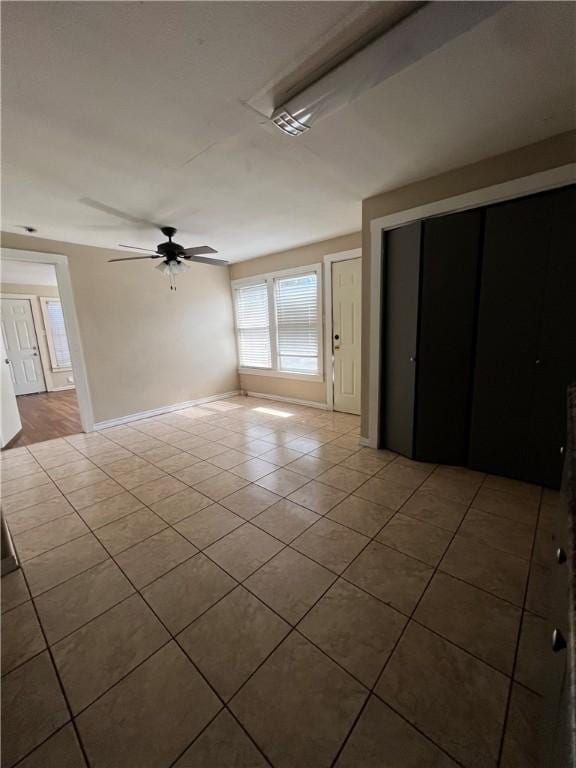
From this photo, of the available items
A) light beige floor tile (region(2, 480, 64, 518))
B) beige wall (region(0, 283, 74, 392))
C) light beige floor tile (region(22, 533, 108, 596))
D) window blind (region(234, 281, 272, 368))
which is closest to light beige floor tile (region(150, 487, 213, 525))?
light beige floor tile (region(22, 533, 108, 596))

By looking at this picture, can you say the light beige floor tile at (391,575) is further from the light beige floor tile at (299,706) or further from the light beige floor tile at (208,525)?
the light beige floor tile at (208,525)

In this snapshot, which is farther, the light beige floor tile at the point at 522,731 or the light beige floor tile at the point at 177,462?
the light beige floor tile at the point at 177,462

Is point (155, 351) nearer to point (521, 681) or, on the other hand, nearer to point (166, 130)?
point (166, 130)

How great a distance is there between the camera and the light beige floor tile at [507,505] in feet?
6.72

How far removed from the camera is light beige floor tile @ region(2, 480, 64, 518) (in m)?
2.40

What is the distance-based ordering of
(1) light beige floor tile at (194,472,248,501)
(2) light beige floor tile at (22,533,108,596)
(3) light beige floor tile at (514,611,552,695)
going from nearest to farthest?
(3) light beige floor tile at (514,611,552,695), (2) light beige floor tile at (22,533,108,596), (1) light beige floor tile at (194,472,248,501)

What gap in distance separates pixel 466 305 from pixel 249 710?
110 inches

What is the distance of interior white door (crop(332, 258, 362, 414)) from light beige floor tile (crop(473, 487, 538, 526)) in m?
2.20

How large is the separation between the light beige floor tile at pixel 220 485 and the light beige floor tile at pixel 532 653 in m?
1.92

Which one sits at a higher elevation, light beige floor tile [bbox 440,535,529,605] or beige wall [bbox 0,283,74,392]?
beige wall [bbox 0,283,74,392]

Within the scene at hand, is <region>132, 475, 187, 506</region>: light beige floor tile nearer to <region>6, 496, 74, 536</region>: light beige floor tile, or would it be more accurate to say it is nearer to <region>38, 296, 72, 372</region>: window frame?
<region>6, 496, 74, 536</region>: light beige floor tile

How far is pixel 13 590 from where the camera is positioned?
1649 mm

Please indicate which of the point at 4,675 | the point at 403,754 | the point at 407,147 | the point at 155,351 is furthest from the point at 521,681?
the point at 155,351

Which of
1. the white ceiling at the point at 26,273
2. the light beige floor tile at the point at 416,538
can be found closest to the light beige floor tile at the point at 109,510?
the light beige floor tile at the point at 416,538
